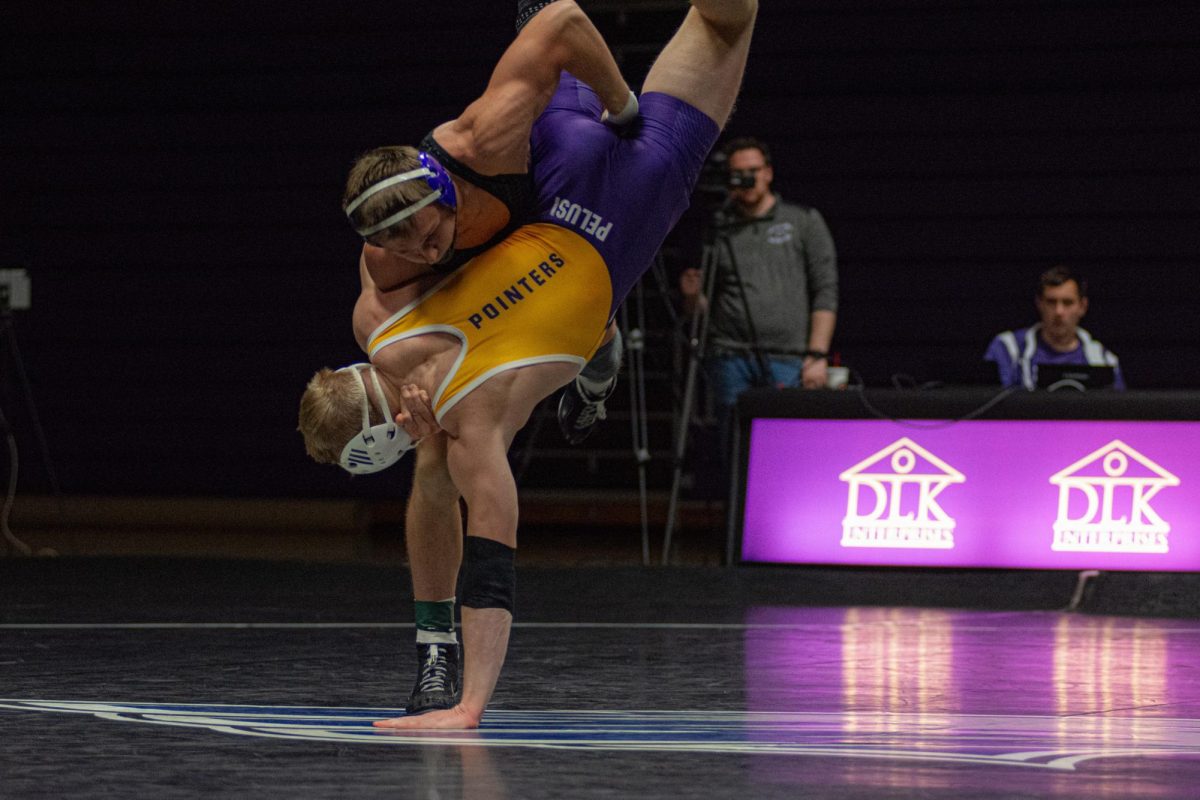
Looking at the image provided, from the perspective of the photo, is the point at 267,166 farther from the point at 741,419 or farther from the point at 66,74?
the point at 741,419

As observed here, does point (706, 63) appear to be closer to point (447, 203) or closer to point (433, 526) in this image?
point (447, 203)

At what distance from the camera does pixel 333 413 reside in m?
3.04

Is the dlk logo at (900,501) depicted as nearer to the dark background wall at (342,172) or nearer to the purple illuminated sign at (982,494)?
the purple illuminated sign at (982,494)

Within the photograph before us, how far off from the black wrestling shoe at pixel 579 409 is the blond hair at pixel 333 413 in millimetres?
1048

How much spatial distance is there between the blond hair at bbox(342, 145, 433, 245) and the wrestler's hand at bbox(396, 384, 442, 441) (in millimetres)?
265

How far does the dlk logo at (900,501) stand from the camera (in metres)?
5.70

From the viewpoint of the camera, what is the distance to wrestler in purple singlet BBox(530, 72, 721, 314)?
3248 mm

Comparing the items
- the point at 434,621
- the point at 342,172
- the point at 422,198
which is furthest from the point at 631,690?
the point at 342,172

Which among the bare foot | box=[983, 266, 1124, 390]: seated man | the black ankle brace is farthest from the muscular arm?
box=[983, 266, 1124, 390]: seated man

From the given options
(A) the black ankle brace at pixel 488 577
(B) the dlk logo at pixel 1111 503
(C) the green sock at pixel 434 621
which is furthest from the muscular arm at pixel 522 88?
(B) the dlk logo at pixel 1111 503

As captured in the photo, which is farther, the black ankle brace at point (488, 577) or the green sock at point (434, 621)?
the green sock at point (434, 621)

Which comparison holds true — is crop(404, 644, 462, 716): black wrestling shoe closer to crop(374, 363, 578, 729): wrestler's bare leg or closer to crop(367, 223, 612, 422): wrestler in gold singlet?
crop(374, 363, 578, 729): wrestler's bare leg

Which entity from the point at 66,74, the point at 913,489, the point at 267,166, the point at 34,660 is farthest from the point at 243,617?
the point at 66,74

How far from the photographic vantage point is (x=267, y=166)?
366 inches
